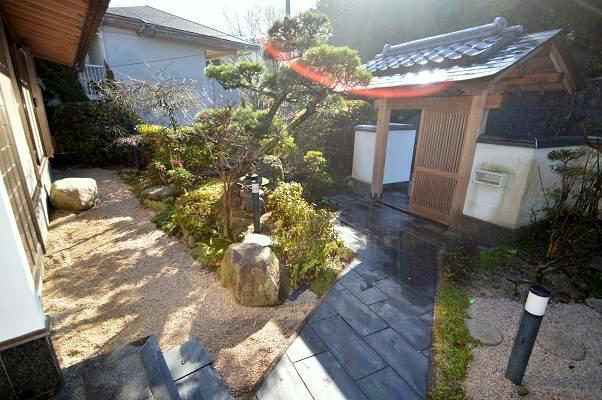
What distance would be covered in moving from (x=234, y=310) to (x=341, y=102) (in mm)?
5120

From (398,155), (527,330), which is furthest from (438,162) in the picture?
(527,330)

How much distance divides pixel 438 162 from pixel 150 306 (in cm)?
649

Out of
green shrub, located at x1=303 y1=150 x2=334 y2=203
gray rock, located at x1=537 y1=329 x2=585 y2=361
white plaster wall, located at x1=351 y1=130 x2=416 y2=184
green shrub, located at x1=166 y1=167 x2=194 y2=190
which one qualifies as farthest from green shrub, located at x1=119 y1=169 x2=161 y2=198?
gray rock, located at x1=537 y1=329 x2=585 y2=361

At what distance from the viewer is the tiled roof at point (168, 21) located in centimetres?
1271

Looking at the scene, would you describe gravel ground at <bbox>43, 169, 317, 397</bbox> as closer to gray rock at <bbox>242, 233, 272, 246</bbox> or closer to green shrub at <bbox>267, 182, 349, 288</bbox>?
green shrub at <bbox>267, 182, 349, 288</bbox>

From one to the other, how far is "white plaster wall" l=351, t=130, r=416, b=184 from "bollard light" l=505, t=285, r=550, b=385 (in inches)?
250

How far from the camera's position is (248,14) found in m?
21.4

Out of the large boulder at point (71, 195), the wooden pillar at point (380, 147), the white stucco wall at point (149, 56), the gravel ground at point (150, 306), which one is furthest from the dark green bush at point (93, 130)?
the wooden pillar at point (380, 147)

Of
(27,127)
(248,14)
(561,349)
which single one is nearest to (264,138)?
(27,127)

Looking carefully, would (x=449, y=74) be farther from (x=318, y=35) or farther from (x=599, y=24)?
(x=599, y=24)

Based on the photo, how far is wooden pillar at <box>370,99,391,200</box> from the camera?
26.1 ft

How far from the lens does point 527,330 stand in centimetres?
283

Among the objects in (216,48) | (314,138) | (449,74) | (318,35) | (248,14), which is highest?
(248,14)

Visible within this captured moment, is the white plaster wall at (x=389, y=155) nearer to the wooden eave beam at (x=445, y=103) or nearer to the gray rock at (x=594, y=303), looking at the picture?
the wooden eave beam at (x=445, y=103)
